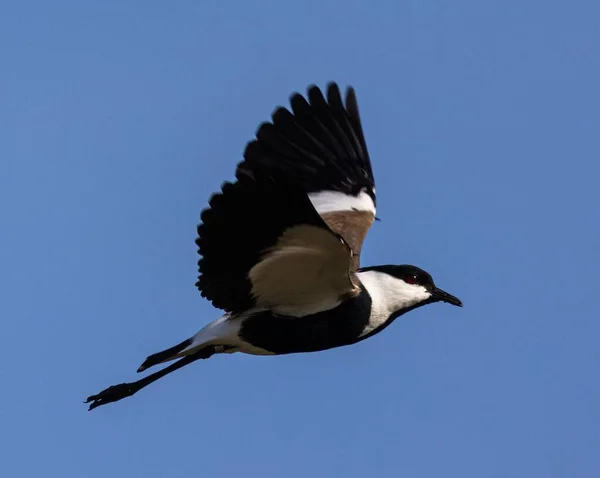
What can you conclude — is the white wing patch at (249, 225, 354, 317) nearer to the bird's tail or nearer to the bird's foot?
the bird's tail

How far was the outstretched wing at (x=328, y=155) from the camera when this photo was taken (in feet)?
41.8

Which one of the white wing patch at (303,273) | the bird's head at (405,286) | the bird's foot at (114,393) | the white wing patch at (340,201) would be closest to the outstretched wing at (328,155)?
the white wing patch at (340,201)

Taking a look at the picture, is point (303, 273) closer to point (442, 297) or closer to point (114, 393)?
point (442, 297)

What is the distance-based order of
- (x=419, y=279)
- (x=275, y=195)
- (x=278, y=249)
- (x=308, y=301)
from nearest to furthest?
(x=275, y=195), (x=278, y=249), (x=308, y=301), (x=419, y=279)

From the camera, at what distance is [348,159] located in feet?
44.3

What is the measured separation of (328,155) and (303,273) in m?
2.77

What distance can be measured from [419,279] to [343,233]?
1.01 m

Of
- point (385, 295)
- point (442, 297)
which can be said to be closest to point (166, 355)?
point (385, 295)

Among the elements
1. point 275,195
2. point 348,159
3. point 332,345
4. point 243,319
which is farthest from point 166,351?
point 348,159

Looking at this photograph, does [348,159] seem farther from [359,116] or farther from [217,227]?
[217,227]

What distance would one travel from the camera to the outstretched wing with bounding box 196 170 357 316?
9.80m

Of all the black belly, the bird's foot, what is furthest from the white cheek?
the bird's foot

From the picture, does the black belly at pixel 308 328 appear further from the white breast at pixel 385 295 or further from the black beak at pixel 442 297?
the black beak at pixel 442 297

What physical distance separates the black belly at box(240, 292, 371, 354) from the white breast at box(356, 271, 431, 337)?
0.17 m
